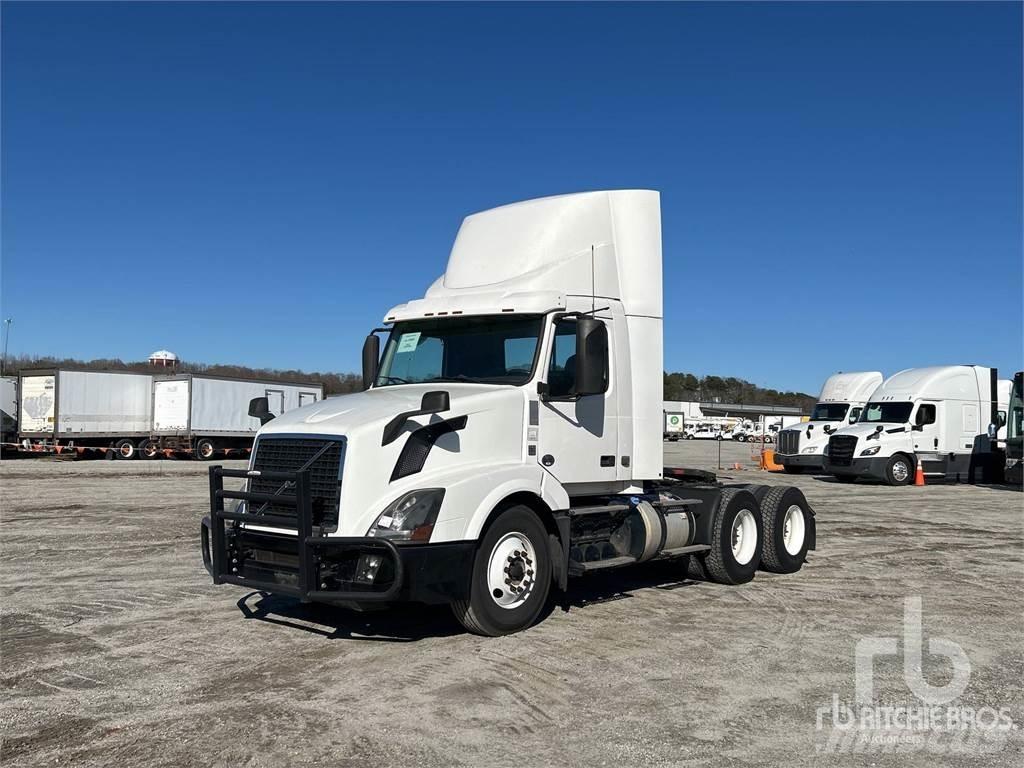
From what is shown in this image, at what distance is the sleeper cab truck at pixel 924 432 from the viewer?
26203mm

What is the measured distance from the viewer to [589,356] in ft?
24.8

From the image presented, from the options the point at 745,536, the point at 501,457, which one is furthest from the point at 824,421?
the point at 501,457

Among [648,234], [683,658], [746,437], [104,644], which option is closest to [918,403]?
[648,234]

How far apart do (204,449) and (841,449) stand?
24.8 metres

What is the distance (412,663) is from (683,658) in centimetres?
200

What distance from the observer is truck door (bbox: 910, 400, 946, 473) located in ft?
86.9

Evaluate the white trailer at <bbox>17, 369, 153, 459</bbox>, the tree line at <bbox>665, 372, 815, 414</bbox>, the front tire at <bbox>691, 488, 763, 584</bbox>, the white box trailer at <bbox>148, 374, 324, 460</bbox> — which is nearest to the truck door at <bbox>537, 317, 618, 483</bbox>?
the front tire at <bbox>691, 488, 763, 584</bbox>

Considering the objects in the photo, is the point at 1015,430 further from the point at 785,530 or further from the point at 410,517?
the point at 410,517

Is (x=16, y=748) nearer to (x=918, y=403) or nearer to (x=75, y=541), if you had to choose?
(x=75, y=541)

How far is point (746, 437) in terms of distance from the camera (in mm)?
93875

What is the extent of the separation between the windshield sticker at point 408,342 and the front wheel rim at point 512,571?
2.20 meters

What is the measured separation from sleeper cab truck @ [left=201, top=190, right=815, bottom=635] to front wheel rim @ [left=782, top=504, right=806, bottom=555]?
1.08ft

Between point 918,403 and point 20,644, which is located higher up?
point 918,403

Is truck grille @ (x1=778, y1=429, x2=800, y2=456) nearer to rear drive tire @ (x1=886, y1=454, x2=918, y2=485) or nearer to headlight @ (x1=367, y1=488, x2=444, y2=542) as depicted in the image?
rear drive tire @ (x1=886, y1=454, x2=918, y2=485)
